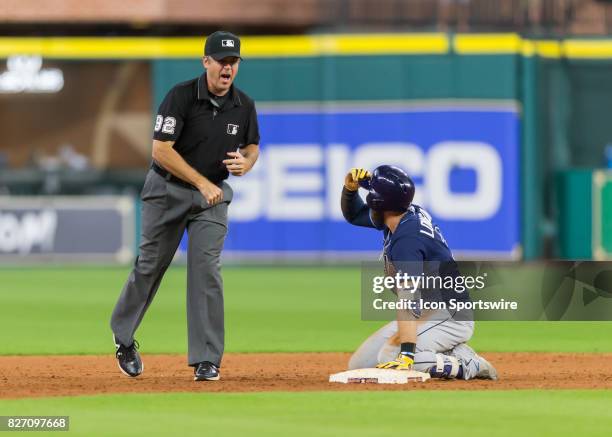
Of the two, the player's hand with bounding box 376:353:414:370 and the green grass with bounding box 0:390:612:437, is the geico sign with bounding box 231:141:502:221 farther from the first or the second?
the green grass with bounding box 0:390:612:437

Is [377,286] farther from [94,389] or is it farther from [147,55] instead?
[147,55]

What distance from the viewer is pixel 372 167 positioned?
22406 mm

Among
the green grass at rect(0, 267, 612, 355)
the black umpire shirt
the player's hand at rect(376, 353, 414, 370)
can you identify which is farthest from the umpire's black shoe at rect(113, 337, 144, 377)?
the green grass at rect(0, 267, 612, 355)

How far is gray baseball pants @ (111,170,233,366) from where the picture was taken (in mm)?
8820

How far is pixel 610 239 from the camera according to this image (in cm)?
2225

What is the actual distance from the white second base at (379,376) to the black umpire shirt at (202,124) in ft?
→ 4.73

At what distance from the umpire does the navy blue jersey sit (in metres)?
1.04

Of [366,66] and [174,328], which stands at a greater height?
[366,66]

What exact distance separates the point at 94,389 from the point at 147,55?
15.6 metres

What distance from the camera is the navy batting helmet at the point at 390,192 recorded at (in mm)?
8648

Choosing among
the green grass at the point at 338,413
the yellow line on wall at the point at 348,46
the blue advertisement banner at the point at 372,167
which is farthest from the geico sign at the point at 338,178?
the green grass at the point at 338,413

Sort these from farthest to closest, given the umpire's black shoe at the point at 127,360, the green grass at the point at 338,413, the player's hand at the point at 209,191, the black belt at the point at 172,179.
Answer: the umpire's black shoe at the point at 127,360
the black belt at the point at 172,179
the player's hand at the point at 209,191
the green grass at the point at 338,413

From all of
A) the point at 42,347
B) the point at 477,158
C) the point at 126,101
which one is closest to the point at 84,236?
the point at 126,101

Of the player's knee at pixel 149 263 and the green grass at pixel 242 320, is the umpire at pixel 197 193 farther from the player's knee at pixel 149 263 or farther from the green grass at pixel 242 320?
the green grass at pixel 242 320
